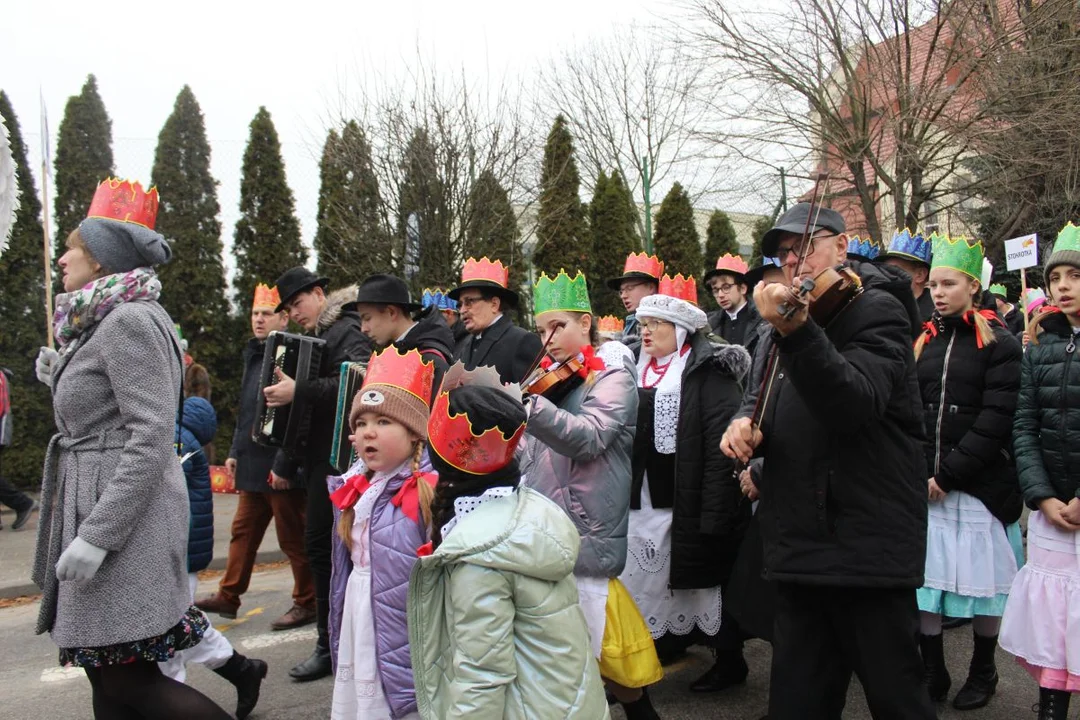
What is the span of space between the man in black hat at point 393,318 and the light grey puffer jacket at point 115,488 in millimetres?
1676

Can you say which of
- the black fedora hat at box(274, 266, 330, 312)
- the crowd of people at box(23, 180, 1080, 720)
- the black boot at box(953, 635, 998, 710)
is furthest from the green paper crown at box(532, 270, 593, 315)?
the black boot at box(953, 635, 998, 710)

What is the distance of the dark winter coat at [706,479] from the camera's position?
424 centimetres

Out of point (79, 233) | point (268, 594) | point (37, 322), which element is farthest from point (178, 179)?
point (79, 233)

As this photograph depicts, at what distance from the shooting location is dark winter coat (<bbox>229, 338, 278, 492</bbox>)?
578 centimetres

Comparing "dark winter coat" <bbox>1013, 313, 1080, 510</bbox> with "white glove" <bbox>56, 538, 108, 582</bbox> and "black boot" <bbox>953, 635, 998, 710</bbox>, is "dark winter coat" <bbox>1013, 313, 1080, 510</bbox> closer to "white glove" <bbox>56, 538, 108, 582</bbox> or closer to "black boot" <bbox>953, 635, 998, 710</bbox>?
"black boot" <bbox>953, 635, 998, 710</bbox>

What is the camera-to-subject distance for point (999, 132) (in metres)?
12.2

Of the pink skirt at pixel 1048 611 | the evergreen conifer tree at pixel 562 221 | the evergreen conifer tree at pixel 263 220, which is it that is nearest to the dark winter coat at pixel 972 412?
the pink skirt at pixel 1048 611

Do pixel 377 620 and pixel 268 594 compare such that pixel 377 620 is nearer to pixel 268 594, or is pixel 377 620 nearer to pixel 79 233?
pixel 79 233

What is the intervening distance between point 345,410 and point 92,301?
1538 mm

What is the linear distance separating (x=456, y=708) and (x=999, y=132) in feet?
40.9

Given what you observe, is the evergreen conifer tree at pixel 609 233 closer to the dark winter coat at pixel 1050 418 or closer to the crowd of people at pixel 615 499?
the crowd of people at pixel 615 499

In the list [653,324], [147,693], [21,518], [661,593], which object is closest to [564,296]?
[653,324]

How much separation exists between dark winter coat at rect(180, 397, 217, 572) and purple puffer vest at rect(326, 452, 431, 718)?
5.97 ft

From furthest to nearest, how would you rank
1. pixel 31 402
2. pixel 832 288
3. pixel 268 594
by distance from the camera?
pixel 31 402 → pixel 268 594 → pixel 832 288
